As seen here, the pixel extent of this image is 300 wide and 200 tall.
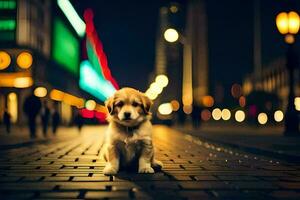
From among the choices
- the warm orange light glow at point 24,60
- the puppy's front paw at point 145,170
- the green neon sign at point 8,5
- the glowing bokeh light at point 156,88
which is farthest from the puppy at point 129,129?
the green neon sign at point 8,5

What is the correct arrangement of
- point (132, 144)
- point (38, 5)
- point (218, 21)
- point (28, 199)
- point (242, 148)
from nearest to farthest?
point (28, 199), point (132, 144), point (242, 148), point (38, 5), point (218, 21)

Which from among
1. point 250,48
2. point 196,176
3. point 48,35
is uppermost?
point 250,48

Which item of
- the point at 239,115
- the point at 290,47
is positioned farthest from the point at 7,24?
the point at 239,115

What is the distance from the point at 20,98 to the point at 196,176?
46271 millimetres

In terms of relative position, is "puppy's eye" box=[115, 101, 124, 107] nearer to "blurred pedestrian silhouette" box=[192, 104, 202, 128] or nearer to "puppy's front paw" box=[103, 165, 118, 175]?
"puppy's front paw" box=[103, 165, 118, 175]

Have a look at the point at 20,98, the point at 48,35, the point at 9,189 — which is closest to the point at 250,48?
the point at 48,35

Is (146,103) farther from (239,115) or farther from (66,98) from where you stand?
(239,115)

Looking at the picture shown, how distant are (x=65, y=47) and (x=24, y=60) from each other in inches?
951

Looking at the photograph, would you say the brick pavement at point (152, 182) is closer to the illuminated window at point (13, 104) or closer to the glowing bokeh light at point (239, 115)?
the illuminated window at point (13, 104)

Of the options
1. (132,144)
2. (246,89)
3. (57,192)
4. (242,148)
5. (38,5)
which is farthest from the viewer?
(246,89)

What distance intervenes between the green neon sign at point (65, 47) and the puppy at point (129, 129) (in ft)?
193

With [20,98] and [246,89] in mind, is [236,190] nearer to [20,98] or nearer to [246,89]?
[20,98]

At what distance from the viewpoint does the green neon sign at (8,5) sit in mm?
53219

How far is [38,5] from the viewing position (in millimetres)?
58781
